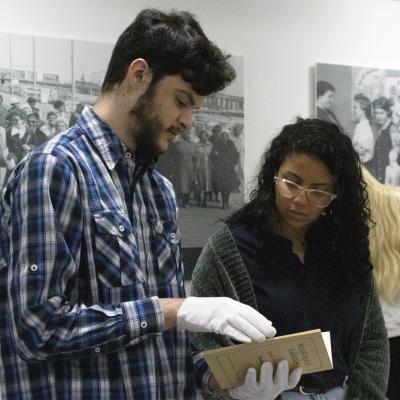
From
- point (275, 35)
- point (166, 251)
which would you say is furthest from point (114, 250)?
point (275, 35)

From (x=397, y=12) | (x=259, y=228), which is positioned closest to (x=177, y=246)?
(x=259, y=228)

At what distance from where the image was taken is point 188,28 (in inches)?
46.2

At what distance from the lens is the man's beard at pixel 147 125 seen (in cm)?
110

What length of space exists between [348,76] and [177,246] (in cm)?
184

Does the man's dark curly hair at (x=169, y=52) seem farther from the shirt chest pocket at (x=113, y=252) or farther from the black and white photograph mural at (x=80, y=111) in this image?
the black and white photograph mural at (x=80, y=111)

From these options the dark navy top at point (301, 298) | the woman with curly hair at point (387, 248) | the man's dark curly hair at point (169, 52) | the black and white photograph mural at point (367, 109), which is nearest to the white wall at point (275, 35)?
the black and white photograph mural at point (367, 109)

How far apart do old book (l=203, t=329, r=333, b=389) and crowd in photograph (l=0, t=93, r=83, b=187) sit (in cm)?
123

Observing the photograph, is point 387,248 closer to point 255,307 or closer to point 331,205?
point 331,205

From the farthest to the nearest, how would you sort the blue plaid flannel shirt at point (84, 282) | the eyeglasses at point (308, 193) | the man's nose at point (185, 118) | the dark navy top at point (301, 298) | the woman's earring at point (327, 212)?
the woman's earring at point (327, 212) → the eyeglasses at point (308, 193) → the dark navy top at point (301, 298) → the man's nose at point (185, 118) → the blue plaid flannel shirt at point (84, 282)

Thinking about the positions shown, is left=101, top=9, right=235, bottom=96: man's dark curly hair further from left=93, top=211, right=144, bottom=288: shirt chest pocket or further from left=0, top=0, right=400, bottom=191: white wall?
left=0, top=0, right=400, bottom=191: white wall

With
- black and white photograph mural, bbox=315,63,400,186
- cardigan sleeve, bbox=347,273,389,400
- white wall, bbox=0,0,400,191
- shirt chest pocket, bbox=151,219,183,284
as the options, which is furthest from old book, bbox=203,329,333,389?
black and white photograph mural, bbox=315,63,400,186

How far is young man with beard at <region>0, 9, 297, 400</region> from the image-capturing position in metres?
0.92

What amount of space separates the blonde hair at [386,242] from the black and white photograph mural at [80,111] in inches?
22.3

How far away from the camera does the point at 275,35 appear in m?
2.65
